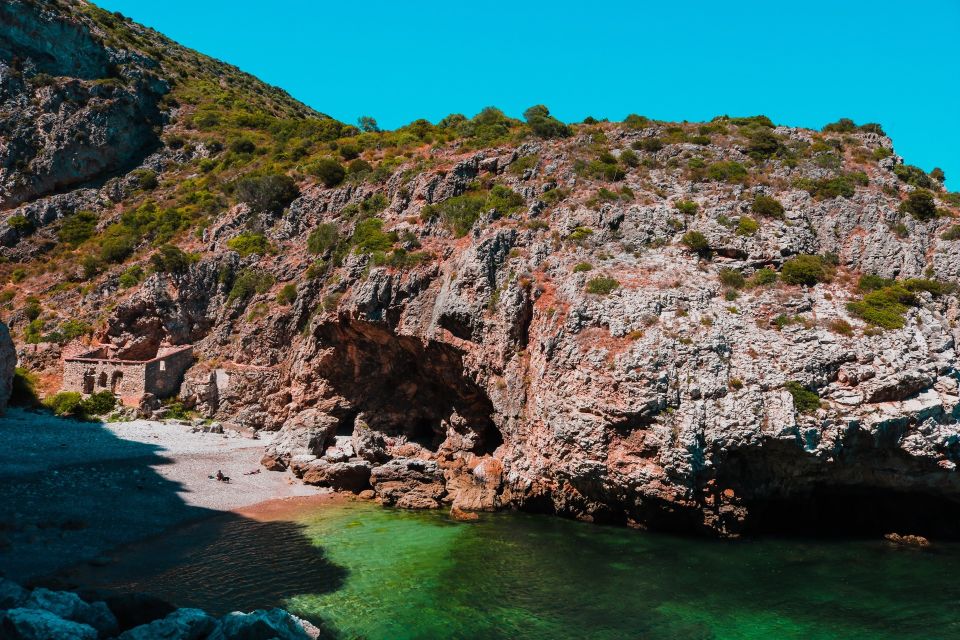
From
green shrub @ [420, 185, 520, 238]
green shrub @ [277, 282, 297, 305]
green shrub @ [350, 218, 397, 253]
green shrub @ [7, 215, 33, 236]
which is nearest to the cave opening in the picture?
green shrub @ [420, 185, 520, 238]

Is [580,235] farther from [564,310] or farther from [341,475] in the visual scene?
[341,475]

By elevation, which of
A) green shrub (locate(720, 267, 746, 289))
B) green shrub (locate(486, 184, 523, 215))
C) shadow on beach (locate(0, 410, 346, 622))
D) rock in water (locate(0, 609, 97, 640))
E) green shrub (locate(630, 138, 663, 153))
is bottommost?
shadow on beach (locate(0, 410, 346, 622))

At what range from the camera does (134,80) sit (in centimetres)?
6881

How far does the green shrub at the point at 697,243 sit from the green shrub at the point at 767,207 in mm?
4835

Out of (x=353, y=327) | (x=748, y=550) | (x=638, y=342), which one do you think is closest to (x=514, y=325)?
(x=638, y=342)

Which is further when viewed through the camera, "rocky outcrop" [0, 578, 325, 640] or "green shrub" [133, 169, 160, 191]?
"green shrub" [133, 169, 160, 191]

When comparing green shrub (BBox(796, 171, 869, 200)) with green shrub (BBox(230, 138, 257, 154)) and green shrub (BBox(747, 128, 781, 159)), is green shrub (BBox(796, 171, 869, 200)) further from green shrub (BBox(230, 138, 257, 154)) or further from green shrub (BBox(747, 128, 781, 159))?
green shrub (BBox(230, 138, 257, 154))

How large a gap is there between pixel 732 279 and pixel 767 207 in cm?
795

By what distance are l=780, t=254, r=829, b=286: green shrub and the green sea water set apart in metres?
12.2

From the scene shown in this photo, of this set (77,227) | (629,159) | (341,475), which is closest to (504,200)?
(629,159)

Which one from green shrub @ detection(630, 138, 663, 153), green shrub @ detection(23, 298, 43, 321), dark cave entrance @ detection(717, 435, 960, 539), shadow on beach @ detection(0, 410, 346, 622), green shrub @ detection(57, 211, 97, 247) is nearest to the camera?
shadow on beach @ detection(0, 410, 346, 622)

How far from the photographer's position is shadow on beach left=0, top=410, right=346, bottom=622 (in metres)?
18.2

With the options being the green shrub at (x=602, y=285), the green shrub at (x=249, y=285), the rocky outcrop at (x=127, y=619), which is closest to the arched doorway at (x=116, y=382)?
the green shrub at (x=249, y=285)

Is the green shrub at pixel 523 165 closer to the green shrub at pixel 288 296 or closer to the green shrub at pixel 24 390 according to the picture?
the green shrub at pixel 288 296
